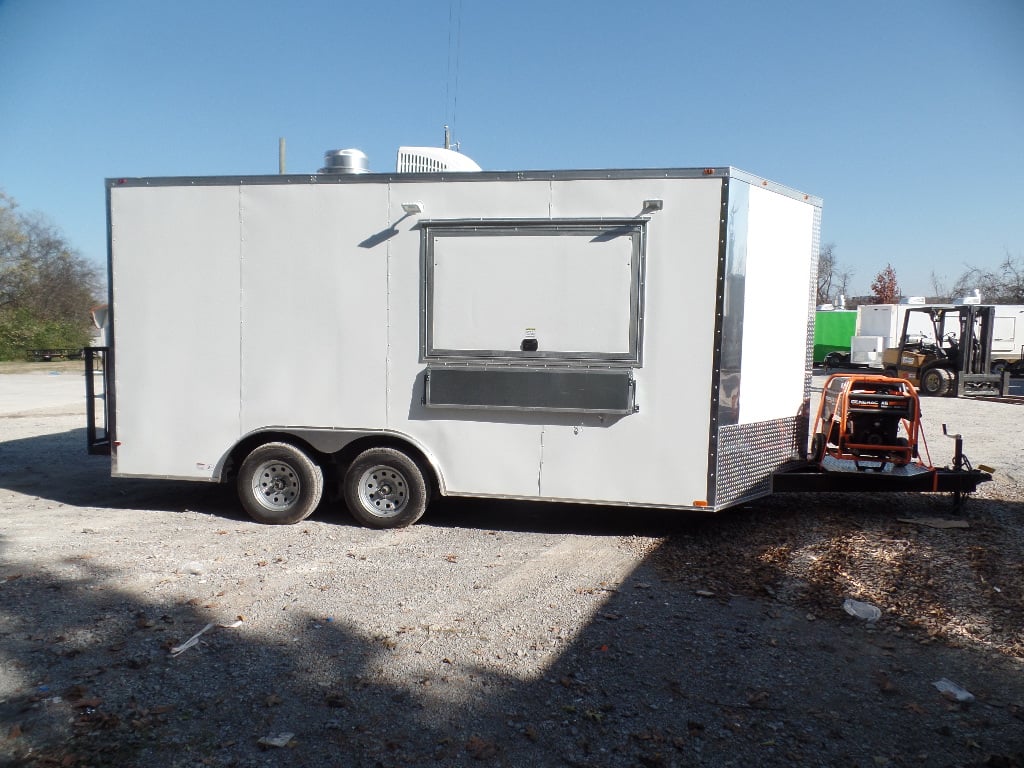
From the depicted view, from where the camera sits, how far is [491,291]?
6297mm

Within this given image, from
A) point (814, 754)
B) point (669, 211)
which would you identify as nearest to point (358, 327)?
point (669, 211)

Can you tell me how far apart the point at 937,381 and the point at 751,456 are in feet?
53.7

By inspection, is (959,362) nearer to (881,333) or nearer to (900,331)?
(900,331)

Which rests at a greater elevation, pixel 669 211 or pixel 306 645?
pixel 669 211

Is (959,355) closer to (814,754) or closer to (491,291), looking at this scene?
(491,291)

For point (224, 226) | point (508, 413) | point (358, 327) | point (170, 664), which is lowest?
point (170, 664)

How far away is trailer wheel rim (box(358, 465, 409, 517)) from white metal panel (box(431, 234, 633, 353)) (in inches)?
50.1

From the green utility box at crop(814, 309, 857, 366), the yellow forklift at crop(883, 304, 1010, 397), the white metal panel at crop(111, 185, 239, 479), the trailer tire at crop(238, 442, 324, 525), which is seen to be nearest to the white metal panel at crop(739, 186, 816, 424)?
the trailer tire at crop(238, 442, 324, 525)

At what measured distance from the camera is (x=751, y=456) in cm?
634

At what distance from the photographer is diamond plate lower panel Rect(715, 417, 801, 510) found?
19.9 ft

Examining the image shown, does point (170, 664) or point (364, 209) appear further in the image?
point (364, 209)

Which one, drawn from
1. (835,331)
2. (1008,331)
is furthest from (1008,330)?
(835,331)

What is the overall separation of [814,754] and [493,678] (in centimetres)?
156

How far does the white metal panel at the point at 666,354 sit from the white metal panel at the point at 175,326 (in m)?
3.12
